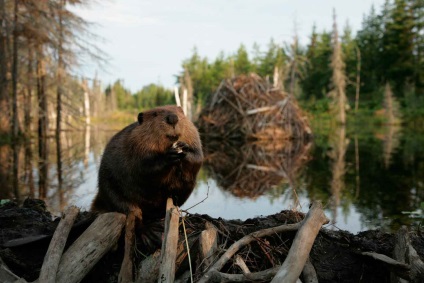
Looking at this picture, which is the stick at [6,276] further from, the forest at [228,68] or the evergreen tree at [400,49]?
the evergreen tree at [400,49]

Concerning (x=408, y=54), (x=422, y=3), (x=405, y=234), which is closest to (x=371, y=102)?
(x=408, y=54)

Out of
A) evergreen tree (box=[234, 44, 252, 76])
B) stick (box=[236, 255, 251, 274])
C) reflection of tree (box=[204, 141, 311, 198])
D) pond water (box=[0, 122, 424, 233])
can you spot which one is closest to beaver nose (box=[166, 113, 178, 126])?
stick (box=[236, 255, 251, 274])

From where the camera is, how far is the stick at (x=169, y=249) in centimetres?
Answer: 283

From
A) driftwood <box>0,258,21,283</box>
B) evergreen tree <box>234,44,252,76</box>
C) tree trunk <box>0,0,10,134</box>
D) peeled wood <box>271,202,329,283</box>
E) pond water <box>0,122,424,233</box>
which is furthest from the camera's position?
evergreen tree <box>234,44,252,76</box>

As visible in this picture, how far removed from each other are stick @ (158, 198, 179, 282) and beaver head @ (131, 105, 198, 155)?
58cm

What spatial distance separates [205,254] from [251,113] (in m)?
18.7

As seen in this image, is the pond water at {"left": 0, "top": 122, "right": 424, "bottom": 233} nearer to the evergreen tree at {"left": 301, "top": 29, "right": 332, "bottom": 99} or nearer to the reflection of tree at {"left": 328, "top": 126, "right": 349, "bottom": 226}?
the reflection of tree at {"left": 328, "top": 126, "right": 349, "bottom": 226}

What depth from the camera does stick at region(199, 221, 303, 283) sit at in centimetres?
277

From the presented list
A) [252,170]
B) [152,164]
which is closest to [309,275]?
[152,164]

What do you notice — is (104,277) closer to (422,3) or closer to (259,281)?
(259,281)

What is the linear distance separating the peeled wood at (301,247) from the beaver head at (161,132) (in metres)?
1.13

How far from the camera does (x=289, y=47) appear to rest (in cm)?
4834

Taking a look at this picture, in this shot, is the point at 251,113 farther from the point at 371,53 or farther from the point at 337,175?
the point at 371,53

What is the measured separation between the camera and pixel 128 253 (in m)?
3.26
